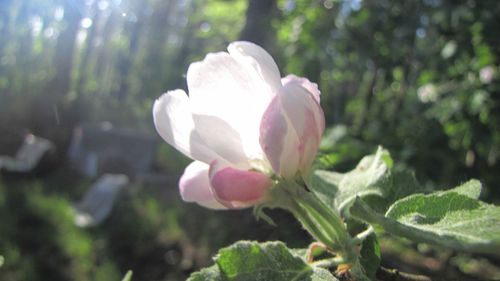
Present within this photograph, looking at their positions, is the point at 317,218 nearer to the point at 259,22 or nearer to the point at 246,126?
the point at 246,126

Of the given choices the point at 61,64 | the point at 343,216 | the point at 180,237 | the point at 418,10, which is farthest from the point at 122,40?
the point at 343,216

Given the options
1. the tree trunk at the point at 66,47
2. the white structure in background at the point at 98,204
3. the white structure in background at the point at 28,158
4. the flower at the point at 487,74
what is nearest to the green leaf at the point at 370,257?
the flower at the point at 487,74

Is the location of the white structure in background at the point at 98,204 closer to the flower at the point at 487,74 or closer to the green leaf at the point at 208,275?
the flower at the point at 487,74

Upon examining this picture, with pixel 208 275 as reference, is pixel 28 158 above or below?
below

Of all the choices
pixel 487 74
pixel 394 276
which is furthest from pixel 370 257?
pixel 487 74

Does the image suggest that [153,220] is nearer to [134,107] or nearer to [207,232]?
[207,232]

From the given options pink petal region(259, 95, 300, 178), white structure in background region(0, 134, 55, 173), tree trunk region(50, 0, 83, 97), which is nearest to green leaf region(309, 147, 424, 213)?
pink petal region(259, 95, 300, 178)

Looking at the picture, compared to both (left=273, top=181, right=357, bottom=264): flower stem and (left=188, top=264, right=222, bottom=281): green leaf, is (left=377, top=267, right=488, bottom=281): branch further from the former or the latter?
(left=188, top=264, right=222, bottom=281): green leaf
